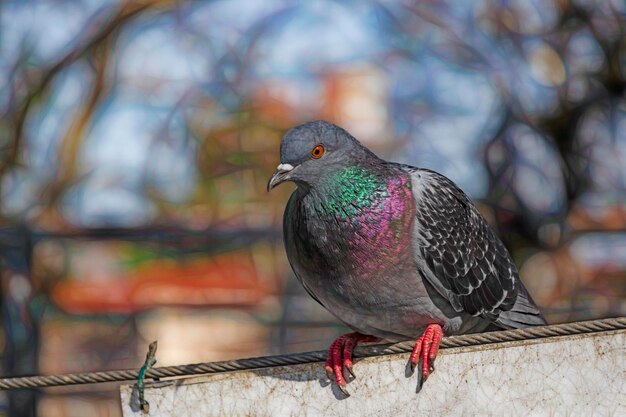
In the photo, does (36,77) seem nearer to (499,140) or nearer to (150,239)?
(150,239)

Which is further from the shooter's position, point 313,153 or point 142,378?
point 313,153

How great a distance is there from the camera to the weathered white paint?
361 cm

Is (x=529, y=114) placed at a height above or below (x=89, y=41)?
below

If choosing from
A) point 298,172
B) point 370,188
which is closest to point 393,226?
point 370,188

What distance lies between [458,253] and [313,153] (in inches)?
34.0

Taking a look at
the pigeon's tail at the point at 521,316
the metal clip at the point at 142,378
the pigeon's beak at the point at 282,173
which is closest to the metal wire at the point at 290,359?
the metal clip at the point at 142,378

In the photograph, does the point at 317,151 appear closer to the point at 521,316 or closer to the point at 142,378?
the point at 142,378

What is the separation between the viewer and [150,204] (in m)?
8.21

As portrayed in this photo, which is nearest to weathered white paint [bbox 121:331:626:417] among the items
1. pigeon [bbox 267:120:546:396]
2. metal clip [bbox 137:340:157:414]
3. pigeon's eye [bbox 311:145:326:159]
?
metal clip [bbox 137:340:157:414]

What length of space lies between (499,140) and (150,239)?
9.64 ft

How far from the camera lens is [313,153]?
13.3ft

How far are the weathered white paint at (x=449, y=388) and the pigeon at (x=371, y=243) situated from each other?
130 mm

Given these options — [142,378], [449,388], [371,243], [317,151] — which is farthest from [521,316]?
[142,378]

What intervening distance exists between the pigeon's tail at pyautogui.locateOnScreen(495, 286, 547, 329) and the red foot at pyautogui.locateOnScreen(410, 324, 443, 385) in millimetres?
649
